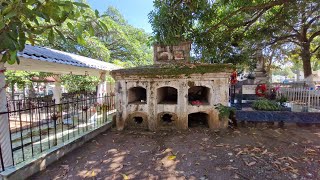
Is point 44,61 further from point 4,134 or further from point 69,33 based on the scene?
point 69,33

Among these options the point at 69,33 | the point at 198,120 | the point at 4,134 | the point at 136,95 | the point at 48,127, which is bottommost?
the point at 198,120

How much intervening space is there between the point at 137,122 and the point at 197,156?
3.04m

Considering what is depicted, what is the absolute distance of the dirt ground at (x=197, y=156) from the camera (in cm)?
365

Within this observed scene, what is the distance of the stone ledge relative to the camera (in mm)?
3278

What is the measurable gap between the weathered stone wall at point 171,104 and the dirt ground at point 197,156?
0.54 metres

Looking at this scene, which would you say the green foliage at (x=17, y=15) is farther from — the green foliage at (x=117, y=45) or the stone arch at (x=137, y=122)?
the green foliage at (x=117, y=45)

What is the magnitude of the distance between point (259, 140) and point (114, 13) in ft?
60.9

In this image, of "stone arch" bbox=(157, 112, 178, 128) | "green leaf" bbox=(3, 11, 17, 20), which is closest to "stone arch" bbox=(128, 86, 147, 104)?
"stone arch" bbox=(157, 112, 178, 128)

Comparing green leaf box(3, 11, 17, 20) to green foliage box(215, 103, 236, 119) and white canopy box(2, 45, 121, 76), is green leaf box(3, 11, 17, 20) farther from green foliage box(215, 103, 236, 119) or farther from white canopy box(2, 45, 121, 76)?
green foliage box(215, 103, 236, 119)

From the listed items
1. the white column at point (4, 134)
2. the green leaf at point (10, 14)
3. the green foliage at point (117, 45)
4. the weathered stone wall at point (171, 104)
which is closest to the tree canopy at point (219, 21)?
the weathered stone wall at point (171, 104)

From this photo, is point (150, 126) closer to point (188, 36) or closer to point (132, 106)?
point (132, 106)

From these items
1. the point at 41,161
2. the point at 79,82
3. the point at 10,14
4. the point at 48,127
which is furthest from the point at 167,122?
the point at 79,82

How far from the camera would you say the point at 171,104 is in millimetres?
6504

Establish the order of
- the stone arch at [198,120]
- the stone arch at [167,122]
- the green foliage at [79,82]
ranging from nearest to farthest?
the stone arch at [167,122], the stone arch at [198,120], the green foliage at [79,82]
